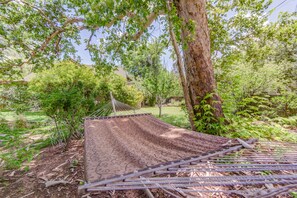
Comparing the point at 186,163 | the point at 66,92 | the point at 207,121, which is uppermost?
the point at 66,92

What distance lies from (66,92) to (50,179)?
1.68 metres

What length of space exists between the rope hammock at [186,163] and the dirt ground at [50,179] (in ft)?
1.48

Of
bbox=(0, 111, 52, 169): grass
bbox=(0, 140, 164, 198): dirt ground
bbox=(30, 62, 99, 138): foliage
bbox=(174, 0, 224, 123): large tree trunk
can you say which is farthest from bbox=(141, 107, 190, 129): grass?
bbox=(0, 111, 52, 169): grass

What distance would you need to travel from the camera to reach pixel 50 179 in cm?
184

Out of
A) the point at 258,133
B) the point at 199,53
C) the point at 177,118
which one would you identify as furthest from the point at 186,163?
the point at 177,118

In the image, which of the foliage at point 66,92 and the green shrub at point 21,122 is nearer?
the foliage at point 66,92

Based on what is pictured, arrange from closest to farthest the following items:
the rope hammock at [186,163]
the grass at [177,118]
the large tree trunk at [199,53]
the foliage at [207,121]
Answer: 1. the rope hammock at [186,163]
2. the foliage at [207,121]
3. the large tree trunk at [199,53]
4. the grass at [177,118]

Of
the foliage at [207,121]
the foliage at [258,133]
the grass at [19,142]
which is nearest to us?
the grass at [19,142]

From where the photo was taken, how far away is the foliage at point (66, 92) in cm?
270

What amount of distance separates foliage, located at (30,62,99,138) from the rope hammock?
1110 mm

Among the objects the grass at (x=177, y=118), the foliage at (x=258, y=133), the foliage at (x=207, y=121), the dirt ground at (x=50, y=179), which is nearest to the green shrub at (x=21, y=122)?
the dirt ground at (x=50, y=179)

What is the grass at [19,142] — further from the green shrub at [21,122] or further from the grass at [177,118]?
the grass at [177,118]

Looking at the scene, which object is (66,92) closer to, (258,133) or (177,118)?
(258,133)

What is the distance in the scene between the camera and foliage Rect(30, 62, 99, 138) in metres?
2.70
